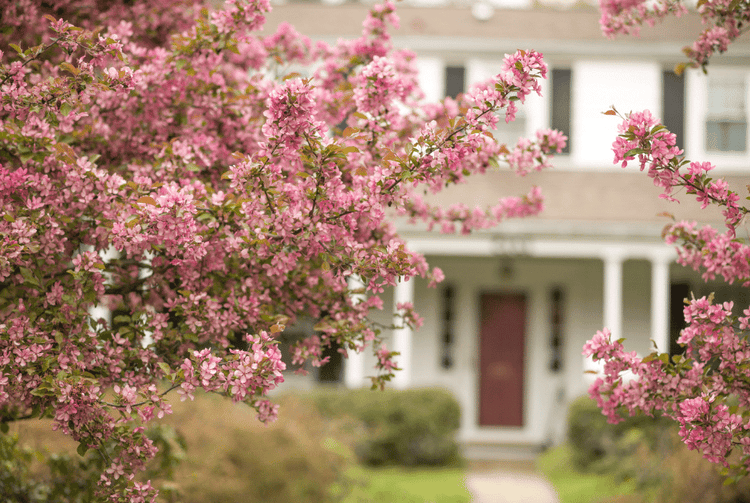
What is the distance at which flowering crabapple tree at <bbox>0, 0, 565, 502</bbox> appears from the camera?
271 cm

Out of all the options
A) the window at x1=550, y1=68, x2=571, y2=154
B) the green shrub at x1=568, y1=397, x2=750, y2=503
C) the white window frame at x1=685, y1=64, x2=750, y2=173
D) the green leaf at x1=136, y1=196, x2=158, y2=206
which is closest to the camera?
the green leaf at x1=136, y1=196, x2=158, y2=206

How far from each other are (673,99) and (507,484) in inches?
266

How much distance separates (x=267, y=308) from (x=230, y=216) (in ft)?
1.66

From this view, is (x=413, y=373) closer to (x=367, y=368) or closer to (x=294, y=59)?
(x=367, y=368)

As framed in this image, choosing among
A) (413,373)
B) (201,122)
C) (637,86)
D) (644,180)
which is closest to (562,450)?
(413,373)

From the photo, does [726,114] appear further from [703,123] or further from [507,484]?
[507,484]

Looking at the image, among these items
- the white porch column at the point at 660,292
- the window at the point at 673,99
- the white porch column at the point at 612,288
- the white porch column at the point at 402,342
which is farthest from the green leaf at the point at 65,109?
the window at the point at 673,99

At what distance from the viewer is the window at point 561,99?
11.8 m

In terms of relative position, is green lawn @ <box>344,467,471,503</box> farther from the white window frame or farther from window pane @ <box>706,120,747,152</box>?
window pane @ <box>706,120,747,152</box>

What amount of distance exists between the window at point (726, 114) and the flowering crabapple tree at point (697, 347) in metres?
8.40

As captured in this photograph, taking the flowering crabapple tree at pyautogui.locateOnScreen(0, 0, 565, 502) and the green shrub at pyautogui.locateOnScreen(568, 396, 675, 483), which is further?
the green shrub at pyautogui.locateOnScreen(568, 396, 675, 483)

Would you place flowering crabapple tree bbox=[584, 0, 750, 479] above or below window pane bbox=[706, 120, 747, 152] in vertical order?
below

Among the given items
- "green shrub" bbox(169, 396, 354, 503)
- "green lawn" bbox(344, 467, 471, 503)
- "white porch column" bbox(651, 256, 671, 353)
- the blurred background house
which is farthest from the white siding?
"green shrub" bbox(169, 396, 354, 503)

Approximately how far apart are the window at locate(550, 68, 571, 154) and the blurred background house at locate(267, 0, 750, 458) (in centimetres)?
2
